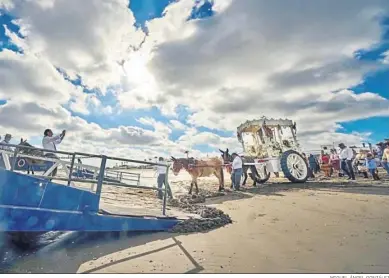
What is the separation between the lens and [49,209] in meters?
4.14

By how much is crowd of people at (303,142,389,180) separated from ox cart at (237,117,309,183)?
141cm

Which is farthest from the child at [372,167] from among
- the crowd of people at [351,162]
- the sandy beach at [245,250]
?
the sandy beach at [245,250]

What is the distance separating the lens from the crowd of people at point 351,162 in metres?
12.7

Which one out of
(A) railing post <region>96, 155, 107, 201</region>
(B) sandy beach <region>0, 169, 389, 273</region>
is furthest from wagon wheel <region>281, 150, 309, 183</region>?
(A) railing post <region>96, 155, 107, 201</region>

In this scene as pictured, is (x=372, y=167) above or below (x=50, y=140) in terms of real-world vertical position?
above

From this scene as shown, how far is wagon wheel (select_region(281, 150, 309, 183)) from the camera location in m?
12.5

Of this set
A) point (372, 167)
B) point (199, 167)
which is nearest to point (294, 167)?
point (372, 167)

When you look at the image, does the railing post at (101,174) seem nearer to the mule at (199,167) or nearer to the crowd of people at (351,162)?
the mule at (199,167)

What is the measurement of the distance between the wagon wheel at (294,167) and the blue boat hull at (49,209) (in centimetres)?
889

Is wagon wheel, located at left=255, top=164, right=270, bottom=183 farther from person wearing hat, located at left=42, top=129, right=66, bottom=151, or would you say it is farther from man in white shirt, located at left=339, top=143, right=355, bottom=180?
person wearing hat, located at left=42, top=129, right=66, bottom=151

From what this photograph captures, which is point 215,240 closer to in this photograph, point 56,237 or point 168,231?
point 168,231

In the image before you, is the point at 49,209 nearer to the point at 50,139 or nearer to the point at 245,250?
the point at 245,250

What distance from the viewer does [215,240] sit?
14.4 ft

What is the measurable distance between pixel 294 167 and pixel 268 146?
217 centimetres
